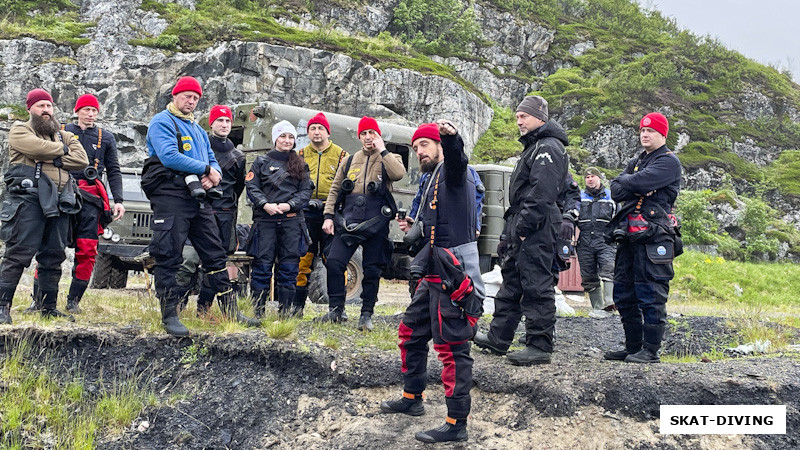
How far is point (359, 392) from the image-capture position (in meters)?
4.18

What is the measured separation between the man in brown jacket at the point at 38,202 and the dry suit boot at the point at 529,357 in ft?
11.8

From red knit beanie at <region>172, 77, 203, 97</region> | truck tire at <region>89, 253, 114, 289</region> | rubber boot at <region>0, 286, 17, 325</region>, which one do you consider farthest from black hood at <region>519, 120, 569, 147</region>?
truck tire at <region>89, 253, 114, 289</region>

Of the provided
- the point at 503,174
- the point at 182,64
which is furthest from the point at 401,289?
Answer: the point at 182,64

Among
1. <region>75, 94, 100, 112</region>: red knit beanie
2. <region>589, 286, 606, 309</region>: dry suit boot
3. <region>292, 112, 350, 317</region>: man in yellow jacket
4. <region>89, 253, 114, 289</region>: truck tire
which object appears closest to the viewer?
<region>75, 94, 100, 112</region>: red knit beanie

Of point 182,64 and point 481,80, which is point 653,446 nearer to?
point 182,64

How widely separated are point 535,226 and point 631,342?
142cm

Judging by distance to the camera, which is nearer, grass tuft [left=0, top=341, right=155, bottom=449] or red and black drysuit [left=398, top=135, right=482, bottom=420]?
red and black drysuit [left=398, top=135, right=482, bottom=420]

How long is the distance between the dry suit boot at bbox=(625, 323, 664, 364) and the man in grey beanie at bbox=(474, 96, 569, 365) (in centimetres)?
72

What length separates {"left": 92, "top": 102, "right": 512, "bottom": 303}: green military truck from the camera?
8.48m

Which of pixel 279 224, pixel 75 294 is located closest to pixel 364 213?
pixel 279 224

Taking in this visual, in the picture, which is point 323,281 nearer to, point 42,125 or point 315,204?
point 315,204

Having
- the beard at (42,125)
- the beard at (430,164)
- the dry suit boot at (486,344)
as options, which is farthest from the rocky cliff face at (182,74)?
the beard at (430,164)

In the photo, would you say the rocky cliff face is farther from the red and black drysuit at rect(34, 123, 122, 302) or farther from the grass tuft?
the grass tuft

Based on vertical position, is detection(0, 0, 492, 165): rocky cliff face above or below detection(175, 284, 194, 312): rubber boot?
above
